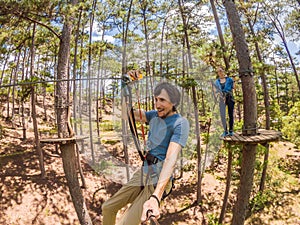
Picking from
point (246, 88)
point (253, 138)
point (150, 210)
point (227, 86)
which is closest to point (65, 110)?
point (227, 86)

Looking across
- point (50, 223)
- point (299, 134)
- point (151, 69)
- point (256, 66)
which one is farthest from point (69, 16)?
point (299, 134)

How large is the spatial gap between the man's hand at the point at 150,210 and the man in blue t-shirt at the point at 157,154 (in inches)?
2.8

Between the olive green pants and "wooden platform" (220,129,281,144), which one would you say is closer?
the olive green pants

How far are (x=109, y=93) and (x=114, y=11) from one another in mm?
6402

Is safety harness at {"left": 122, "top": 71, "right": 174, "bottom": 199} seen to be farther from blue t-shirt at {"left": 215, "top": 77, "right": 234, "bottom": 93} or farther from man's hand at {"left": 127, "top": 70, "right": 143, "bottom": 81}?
blue t-shirt at {"left": 215, "top": 77, "right": 234, "bottom": 93}

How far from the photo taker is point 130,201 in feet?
6.43

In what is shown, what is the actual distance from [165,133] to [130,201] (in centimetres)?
65

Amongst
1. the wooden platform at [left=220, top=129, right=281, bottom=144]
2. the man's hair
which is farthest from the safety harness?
the wooden platform at [left=220, top=129, right=281, bottom=144]

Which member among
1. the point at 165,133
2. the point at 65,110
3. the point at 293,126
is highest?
the point at 65,110

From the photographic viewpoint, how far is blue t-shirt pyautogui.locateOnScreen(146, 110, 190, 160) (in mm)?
1590

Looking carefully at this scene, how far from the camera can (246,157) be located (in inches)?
176

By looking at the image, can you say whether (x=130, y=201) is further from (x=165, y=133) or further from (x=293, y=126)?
(x=293, y=126)

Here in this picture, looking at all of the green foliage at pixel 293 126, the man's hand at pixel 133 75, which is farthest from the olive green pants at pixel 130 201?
the green foliage at pixel 293 126

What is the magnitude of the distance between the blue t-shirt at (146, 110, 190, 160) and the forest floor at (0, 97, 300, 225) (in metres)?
6.98
